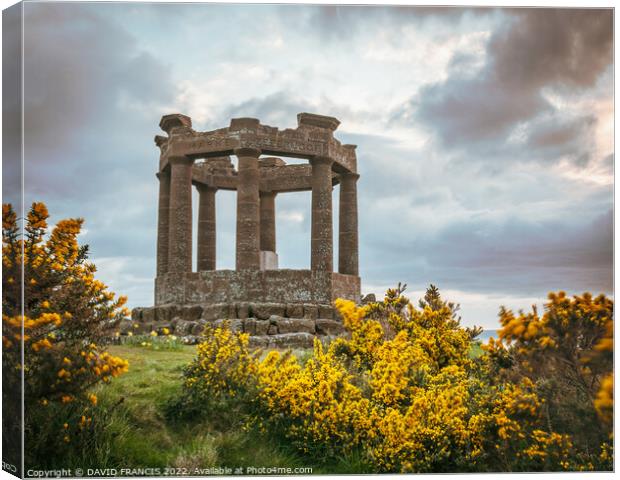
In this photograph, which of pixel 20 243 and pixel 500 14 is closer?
pixel 20 243

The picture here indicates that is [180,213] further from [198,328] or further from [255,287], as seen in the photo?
[198,328]

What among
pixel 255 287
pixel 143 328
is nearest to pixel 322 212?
pixel 255 287

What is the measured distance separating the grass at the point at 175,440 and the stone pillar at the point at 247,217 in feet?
25.1

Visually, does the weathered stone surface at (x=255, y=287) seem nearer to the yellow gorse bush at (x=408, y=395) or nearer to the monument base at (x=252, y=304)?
the monument base at (x=252, y=304)

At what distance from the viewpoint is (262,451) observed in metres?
8.55

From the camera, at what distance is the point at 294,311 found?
Result: 16406mm

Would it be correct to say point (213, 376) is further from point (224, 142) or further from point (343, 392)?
point (224, 142)

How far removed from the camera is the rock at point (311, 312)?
1656 centimetres

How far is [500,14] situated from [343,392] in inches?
221

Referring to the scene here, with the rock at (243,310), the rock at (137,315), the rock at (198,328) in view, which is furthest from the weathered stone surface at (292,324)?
the rock at (137,315)

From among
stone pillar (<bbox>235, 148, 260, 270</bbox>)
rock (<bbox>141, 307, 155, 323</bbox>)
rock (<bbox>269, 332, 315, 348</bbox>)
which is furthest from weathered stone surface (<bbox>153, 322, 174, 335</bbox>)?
rock (<bbox>269, 332, 315, 348</bbox>)

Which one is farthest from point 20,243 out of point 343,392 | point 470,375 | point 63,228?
point 470,375

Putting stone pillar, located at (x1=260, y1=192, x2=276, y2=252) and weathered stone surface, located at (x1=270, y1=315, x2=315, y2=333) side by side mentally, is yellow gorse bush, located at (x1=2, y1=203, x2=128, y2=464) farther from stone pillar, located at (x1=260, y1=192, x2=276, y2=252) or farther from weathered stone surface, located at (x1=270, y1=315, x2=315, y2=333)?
stone pillar, located at (x1=260, y1=192, x2=276, y2=252)

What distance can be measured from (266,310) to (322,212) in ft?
11.0
